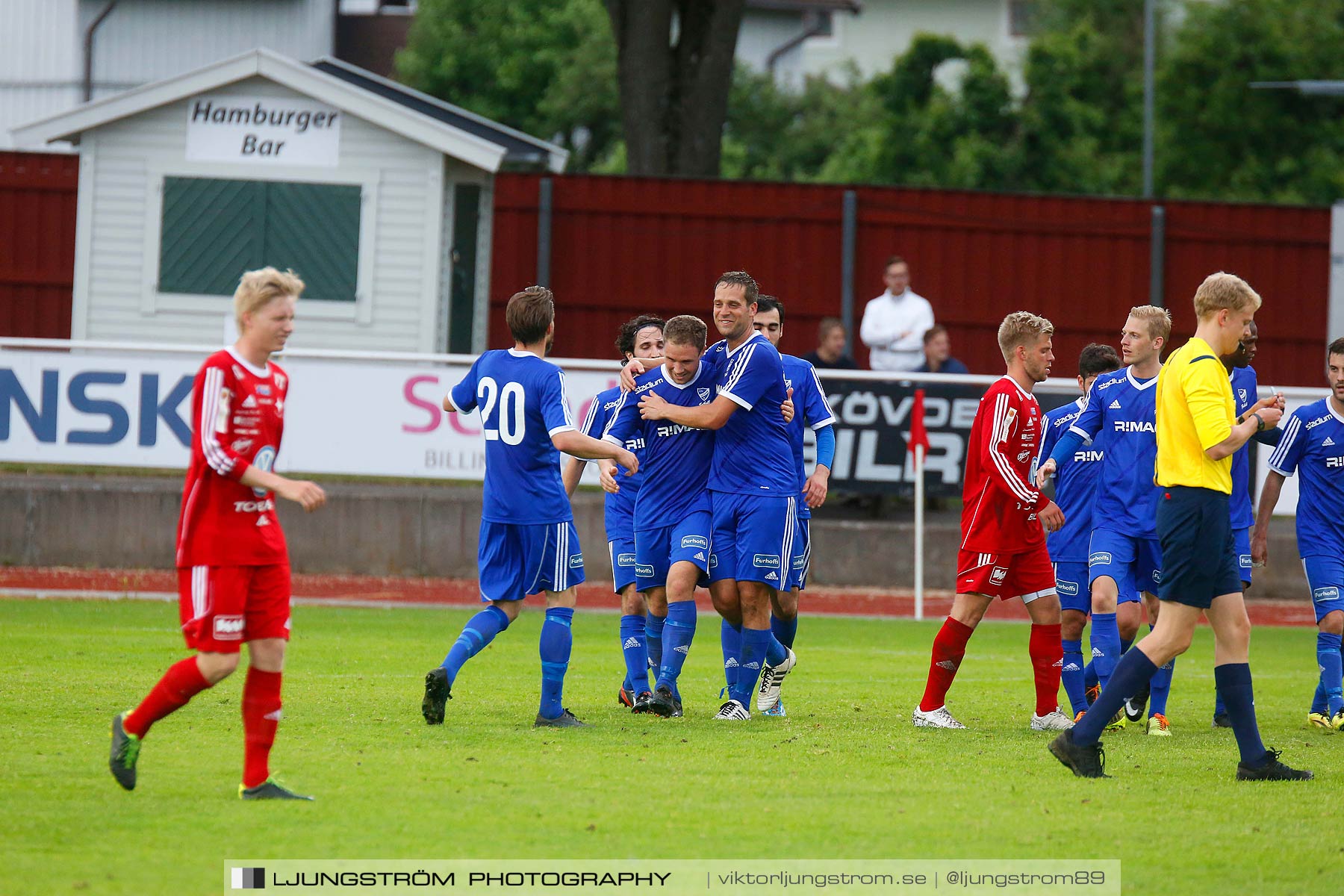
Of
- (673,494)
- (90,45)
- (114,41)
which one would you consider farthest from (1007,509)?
(114,41)

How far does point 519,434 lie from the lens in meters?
8.22

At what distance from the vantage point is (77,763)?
688 centimetres

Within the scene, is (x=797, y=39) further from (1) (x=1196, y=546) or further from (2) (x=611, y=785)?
(2) (x=611, y=785)

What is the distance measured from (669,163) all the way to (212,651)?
18192mm

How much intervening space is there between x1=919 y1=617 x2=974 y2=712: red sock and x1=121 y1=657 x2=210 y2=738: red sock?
3836 mm

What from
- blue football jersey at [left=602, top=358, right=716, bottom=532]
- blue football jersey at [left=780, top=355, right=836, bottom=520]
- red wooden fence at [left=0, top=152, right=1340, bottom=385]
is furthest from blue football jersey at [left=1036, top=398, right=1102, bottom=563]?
red wooden fence at [left=0, top=152, right=1340, bottom=385]

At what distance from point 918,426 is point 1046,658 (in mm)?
7439

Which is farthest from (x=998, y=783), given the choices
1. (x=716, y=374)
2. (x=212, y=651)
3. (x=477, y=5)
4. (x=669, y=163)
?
(x=477, y=5)

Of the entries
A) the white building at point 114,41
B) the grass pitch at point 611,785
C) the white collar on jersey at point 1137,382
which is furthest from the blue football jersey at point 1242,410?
the white building at point 114,41

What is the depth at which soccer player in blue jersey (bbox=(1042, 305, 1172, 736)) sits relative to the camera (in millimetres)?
8906

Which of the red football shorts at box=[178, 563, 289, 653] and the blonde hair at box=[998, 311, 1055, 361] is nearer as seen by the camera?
the red football shorts at box=[178, 563, 289, 653]

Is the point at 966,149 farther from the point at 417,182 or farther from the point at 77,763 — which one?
the point at 77,763

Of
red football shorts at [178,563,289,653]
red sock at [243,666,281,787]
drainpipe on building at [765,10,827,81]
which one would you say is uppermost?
drainpipe on building at [765,10,827,81]

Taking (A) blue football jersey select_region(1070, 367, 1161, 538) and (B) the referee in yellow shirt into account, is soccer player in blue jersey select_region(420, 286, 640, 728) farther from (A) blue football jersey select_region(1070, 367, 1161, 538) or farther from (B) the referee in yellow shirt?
(A) blue football jersey select_region(1070, 367, 1161, 538)
